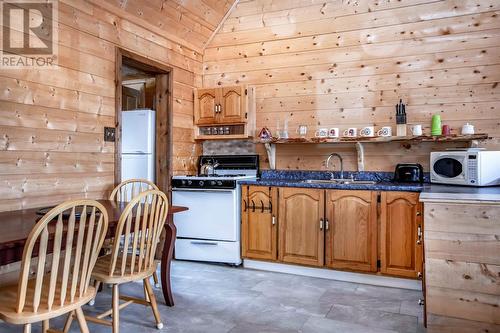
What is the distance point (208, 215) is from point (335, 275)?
1.41 m

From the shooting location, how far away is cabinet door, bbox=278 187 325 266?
3.53 meters

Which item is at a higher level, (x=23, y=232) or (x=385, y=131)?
(x=385, y=131)

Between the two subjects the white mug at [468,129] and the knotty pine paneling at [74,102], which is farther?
the white mug at [468,129]

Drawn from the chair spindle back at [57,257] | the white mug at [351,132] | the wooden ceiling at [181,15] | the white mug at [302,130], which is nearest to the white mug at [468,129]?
the white mug at [351,132]

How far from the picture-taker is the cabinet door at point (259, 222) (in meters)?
3.74

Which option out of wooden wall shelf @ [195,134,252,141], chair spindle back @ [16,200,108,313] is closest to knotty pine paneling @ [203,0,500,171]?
wooden wall shelf @ [195,134,252,141]

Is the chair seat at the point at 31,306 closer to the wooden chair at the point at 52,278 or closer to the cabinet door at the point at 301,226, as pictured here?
the wooden chair at the point at 52,278

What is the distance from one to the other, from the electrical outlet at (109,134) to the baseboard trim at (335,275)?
180 cm

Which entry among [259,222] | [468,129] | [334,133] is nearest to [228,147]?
[259,222]

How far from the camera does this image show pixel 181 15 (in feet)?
12.9

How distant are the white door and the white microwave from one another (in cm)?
294

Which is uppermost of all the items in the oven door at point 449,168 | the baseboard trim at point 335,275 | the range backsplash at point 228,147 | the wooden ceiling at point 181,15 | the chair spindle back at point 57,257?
the wooden ceiling at point 181,15

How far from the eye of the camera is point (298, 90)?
4.21 m

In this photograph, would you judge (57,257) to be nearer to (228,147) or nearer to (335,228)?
(335,228)
